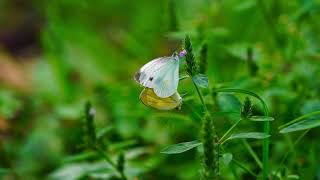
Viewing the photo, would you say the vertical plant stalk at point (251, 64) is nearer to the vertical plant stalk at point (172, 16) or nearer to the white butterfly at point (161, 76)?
the vertical plant stalk at point (172, 16)

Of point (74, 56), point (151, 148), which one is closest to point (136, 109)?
point (151, 148)

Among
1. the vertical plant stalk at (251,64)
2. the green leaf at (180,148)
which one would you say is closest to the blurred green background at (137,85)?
the vertical plant stalk at (251,64)

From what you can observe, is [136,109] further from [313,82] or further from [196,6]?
[196,6]

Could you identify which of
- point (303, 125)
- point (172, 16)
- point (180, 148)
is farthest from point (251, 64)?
point (180, 148)

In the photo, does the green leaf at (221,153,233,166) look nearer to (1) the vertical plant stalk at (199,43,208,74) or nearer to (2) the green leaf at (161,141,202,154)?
(2) the green leaf at (161,141,202,154)

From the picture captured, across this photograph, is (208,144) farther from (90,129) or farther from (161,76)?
(90,129)

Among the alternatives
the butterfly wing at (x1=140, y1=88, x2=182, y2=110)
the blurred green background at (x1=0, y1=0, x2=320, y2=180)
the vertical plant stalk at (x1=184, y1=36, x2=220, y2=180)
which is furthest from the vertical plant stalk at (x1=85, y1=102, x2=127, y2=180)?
the vertical plant stalk at (x1=184, y1=36, x2=220, y2=180)
